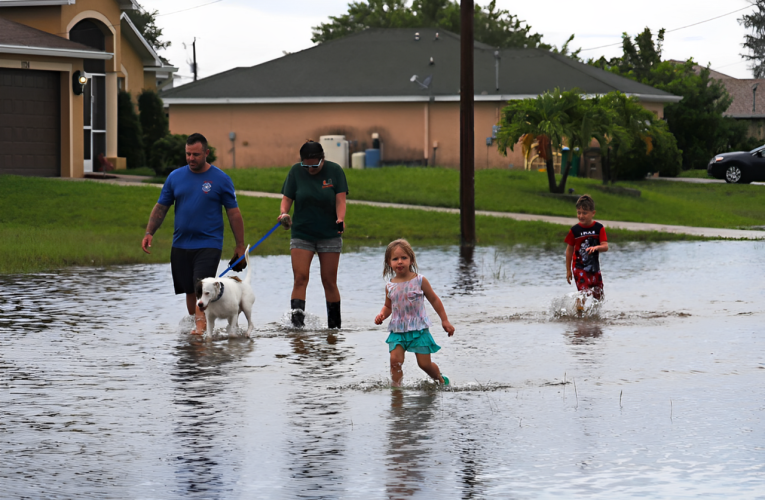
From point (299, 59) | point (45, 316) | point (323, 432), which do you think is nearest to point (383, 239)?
point (45, 316)

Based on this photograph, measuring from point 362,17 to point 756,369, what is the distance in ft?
251

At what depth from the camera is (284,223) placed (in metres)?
11.6

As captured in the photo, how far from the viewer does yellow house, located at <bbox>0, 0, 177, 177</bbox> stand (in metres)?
32.4

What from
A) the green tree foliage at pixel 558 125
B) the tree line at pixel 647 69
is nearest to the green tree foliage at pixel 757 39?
the tree line at pixel 647 69

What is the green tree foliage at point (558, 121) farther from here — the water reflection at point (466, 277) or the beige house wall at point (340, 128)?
the beige house wall at point (340, 128)

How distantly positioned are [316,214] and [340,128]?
34.6 metres

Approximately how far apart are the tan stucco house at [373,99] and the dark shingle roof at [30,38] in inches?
496

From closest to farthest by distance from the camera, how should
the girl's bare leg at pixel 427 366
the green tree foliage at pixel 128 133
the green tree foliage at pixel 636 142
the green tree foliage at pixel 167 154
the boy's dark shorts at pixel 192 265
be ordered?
the girl's bare leg at pixel 427 366 < the boy's dark shorts at pixel 192 265 < the green tree foliage at pixel 636 142 < the green tree foliage at pixel 167 154 < the green tree foliage at pixel 128 133

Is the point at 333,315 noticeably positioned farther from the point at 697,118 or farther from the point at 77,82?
the point at 697,118

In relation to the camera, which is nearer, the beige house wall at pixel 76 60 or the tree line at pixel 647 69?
the beige house wall at pixel 76 60

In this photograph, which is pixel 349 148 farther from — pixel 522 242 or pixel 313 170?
pixel 313 170

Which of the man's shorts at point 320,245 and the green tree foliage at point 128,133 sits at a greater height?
the green tree foliage at point 128,133

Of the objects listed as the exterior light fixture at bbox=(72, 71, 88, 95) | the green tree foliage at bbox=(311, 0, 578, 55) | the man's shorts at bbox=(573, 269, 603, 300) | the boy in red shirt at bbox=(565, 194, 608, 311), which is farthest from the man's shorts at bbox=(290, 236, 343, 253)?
the green tree foliage at bbox=(311, 0, 578, 55)

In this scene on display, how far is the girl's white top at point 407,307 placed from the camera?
29.2 feet
